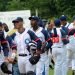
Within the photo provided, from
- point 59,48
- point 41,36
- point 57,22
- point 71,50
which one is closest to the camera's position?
point 41,36

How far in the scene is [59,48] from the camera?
634 inches

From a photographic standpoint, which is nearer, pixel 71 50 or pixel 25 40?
pixel 25 40

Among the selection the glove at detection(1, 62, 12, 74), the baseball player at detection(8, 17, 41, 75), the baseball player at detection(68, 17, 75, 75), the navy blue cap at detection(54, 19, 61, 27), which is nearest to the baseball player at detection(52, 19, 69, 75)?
the navy blue cap at detection(54, 19, 61, 27)

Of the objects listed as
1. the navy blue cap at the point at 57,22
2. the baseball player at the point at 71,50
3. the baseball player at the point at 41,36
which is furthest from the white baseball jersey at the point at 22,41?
the baseball player at the point at 71,50

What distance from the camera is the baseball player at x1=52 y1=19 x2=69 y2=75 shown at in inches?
618

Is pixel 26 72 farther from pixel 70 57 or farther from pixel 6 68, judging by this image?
pixel 70 57

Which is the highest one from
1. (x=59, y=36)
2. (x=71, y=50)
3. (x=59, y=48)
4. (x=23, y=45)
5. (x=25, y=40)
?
(x=25, y=40)

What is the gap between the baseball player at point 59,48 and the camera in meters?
15.7

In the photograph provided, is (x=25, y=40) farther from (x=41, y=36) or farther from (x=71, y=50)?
(x=71, y=50)

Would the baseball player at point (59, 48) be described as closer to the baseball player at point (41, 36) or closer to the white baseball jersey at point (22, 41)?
the baseball player at point (41, 36)

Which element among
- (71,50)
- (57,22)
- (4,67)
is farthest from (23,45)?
(71,50)

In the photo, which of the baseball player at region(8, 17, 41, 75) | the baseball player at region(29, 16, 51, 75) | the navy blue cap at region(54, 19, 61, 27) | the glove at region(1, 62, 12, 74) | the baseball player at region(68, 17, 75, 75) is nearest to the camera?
the baseball player at region(8, 17, 41, 75)

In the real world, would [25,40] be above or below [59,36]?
above

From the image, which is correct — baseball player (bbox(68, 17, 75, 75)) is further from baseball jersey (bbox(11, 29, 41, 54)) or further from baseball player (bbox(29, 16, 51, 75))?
baseball jersey (bbox(11, 29, 41, 54))
